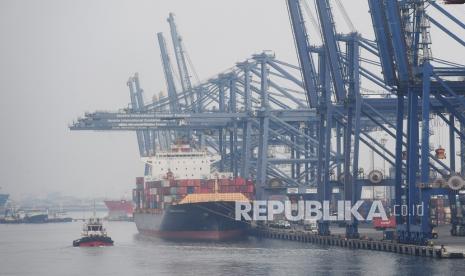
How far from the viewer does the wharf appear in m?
65.0

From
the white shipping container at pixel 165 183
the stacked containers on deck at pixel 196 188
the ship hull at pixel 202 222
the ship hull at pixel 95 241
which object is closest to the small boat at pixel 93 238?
the ship hull at pixel 95 241

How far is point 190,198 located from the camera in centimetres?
9494

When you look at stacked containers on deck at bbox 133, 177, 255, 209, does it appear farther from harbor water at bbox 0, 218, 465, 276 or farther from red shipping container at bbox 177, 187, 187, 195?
harbor water at bbox 0, 218, 465, 276

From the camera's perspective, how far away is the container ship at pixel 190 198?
9425 cm

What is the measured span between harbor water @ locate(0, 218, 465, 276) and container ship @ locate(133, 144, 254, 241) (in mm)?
4896

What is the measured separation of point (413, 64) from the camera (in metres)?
67.8

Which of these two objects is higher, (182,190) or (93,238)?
(182,190)

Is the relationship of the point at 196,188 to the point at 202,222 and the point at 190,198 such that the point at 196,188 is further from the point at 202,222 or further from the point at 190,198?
the point at 202,222

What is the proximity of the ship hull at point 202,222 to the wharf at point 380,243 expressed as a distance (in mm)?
4313

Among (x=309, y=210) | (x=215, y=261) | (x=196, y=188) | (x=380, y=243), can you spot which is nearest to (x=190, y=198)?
(x=196, y=188)

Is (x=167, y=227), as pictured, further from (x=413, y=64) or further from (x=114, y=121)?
(x=413, y=64)

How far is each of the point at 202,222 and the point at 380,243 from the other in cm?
2377

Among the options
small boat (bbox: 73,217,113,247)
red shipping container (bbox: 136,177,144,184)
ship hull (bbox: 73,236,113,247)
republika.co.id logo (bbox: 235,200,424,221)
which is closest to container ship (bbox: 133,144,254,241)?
republika.co.id logo (bbox: 235,200,424,221)

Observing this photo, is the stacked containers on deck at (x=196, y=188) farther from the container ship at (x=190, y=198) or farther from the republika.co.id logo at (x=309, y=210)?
the republika.co.id logo at (x=309, y=210)
